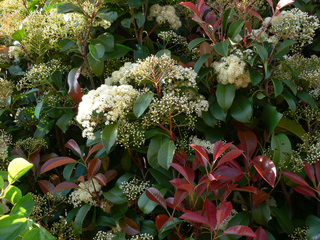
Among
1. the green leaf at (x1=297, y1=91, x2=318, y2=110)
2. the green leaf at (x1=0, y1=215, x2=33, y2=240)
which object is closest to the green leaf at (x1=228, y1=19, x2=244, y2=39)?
the green leaf at (x1=297, y1=91, x2=318, y2=110)

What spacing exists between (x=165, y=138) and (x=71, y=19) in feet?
2.50

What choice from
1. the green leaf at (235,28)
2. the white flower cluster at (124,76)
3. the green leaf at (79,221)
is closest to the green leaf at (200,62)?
the green leaf at (235,28)

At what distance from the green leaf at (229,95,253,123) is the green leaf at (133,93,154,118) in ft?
1.33

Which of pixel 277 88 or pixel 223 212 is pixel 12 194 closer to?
pixel 223 212

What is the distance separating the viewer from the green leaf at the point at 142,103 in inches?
51.5

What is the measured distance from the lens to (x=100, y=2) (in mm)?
1583

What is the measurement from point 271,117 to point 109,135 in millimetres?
740

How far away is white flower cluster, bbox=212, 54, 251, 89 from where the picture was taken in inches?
56.1

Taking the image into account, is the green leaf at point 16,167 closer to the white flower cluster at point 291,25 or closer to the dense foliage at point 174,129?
the dense foliage at point 174,129

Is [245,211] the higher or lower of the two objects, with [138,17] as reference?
lower

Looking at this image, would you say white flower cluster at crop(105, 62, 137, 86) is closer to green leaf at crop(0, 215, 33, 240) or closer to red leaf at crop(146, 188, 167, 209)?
red leaf at crop(146, 188, 167, 209)

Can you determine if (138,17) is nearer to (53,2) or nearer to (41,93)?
(53,2)

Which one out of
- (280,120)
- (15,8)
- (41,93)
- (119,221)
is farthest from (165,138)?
(15,8)

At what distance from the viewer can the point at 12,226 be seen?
93 centimetres
